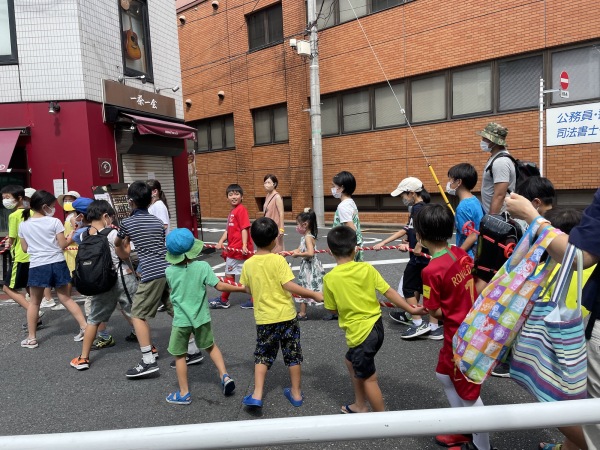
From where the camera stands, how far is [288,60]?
16.5m

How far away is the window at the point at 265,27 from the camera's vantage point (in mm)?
16969

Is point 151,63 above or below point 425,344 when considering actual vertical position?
above

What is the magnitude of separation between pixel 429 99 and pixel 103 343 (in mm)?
11961

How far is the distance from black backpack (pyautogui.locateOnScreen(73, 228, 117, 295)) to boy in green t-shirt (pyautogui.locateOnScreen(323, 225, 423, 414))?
2.45 m

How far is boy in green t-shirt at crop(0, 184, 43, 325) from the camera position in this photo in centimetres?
533

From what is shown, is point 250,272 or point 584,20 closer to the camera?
point 250,272

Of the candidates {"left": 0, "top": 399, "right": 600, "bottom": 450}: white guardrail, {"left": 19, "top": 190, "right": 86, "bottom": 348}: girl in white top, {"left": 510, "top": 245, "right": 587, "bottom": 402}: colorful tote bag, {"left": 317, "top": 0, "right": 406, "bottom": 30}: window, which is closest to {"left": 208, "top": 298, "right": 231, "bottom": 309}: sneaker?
{"left": 19, "top": 190, "right": 86, "bottom": 348}: girl in white top

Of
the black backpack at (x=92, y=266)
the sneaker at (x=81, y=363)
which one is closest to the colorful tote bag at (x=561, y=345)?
the black backpack at (x=92, y=266)

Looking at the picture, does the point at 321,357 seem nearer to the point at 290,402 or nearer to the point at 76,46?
the point at 290,402

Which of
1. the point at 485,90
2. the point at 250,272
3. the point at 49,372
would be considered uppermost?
the point at 485,90

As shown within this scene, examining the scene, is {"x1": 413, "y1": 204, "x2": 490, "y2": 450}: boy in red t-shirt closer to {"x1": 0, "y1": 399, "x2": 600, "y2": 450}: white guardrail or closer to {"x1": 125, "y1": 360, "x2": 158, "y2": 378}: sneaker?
{"x1": 0, "y1": 399, "x2": 600, "y2": 450}: white guardrail

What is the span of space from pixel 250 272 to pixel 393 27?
1292cm

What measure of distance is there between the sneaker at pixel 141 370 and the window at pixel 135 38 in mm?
7464

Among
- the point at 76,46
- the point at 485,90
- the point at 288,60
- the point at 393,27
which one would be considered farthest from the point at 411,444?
the point at 288,60
